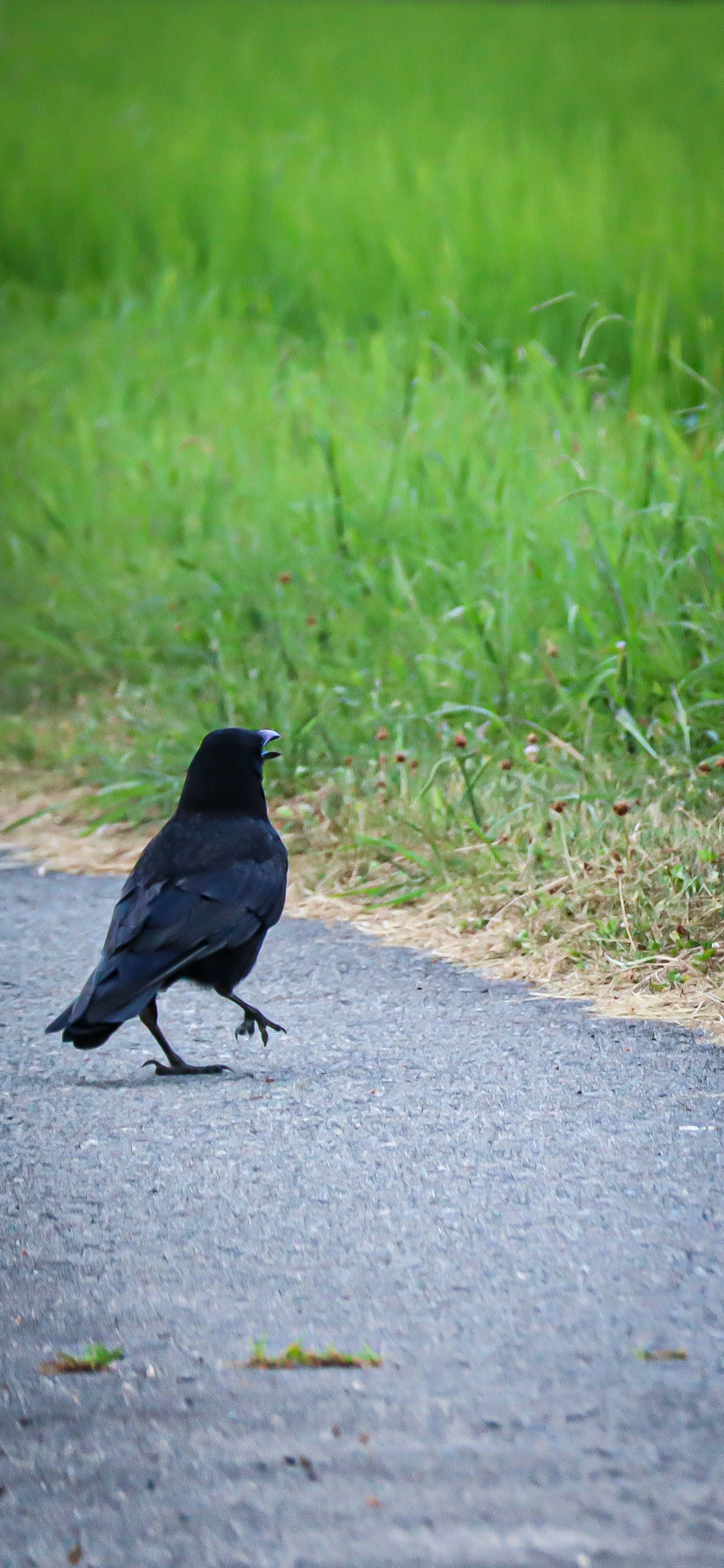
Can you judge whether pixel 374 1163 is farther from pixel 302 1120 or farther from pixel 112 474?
pixel 112 474

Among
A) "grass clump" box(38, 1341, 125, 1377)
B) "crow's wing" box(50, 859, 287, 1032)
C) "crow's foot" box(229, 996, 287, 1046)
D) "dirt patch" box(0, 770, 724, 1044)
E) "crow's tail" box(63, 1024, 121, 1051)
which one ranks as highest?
"grass clump" box(38, 1341, 125, 1377)

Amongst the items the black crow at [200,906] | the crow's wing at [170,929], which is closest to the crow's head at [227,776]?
the black crow at [200,906]

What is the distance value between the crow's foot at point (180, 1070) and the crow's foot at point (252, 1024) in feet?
0.38

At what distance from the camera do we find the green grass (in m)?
5.18

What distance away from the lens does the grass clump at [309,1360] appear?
80.4 inches

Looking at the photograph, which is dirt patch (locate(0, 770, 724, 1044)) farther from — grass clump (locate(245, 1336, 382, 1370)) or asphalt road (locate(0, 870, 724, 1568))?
grass clump (locate(245, 1336, 382, 1370))

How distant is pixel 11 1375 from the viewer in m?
2.07

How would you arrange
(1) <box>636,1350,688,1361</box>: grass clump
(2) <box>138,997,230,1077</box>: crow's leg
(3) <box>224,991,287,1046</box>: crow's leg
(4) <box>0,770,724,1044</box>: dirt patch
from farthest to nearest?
(4) <box>0,770,724,1044</box>: dirt patch
(3) <box>224,991,287,1046</box>: crow's leg
(2) <box>138,997,230,1077</box>: crow's leg
(1) <box>636,1350,688,1361</box>: grass clump

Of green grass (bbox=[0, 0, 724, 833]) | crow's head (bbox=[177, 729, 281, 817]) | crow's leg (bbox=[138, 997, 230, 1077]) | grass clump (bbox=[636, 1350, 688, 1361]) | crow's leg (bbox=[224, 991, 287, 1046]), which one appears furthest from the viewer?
green grass (bbox=[0, 0, 724, 833])

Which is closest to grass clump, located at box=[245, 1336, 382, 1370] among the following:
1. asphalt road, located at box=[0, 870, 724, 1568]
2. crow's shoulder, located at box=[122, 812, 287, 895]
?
asphalt road, located at box=[0, 870, 724, 1568]

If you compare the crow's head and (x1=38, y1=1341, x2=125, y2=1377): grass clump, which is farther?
the crow's head

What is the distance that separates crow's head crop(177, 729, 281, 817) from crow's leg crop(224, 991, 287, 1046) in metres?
0.42

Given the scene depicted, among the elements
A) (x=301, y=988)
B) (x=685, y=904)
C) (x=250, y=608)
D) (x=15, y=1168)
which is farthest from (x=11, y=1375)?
(x=250, y=608)

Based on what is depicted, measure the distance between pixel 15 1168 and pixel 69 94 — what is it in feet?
39.4
